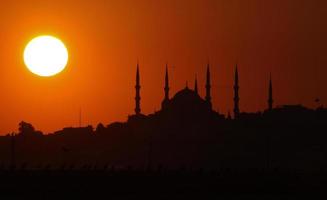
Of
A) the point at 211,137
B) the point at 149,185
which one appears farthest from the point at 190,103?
the point at 149,185

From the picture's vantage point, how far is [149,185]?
66.2 m

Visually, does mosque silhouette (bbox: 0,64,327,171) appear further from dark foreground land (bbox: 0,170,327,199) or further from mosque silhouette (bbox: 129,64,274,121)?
dark foreground land (bbox: 0,170,327,199)

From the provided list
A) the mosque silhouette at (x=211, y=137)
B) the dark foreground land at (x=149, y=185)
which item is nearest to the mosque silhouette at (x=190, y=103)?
the mosque silhouette at (x=211, y=137)

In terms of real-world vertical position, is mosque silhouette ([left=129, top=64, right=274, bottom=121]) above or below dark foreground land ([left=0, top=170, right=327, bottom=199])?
above

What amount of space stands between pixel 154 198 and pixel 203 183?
38.3 feet

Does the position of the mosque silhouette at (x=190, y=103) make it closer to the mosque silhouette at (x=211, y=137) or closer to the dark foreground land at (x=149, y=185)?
the mosque silhouette at (x=211, y=137)

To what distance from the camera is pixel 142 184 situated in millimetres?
66938

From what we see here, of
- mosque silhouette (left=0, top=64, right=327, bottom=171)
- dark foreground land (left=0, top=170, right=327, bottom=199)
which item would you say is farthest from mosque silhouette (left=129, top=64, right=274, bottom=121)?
dark foreground land (left=0, top=170, right=327, bottom=199)

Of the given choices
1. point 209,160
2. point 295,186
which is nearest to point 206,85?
point 209,160

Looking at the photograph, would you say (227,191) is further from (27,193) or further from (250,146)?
(250,146)

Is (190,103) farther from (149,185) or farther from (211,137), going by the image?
(149,185)

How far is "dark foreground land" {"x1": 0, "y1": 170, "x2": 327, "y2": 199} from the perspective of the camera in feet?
195

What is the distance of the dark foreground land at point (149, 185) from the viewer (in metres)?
59.5

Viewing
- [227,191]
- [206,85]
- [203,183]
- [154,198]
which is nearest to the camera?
[154,198]
